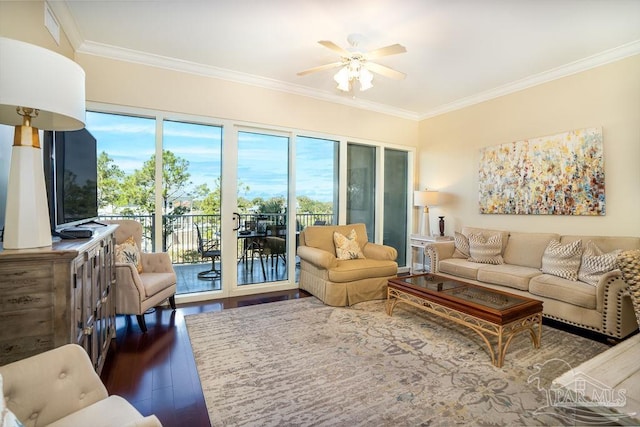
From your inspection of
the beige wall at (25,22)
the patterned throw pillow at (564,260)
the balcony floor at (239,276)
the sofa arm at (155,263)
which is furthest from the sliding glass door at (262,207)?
the patterned throw pillow at (564,260)

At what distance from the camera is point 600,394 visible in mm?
1215

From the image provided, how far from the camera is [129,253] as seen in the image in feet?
9.76

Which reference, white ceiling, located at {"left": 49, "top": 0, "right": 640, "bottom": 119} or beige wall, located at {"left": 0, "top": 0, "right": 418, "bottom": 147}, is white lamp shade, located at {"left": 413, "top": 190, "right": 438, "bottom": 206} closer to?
beige wall, located at {"left": 0, "top": 0, "right": 418, "bottom": 147}

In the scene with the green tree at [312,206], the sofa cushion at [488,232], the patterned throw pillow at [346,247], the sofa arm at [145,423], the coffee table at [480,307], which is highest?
the green tree at [312,206]

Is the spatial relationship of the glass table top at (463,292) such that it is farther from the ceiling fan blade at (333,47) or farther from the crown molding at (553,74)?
the crown molding at (553,74)

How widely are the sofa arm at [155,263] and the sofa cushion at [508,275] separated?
11.8ft

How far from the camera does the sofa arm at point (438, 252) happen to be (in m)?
4.11

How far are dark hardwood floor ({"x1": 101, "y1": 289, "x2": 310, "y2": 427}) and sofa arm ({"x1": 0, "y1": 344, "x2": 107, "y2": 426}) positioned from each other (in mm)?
692

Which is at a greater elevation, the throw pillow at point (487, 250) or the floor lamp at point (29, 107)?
the floor lamp at point (29, 107)

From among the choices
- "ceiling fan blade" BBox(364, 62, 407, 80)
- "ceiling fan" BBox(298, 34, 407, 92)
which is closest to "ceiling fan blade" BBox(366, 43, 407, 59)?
"ceiling fan" BBox(298, 34, 407, 92)

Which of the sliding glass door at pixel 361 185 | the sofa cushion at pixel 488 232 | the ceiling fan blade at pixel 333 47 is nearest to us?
the ceiling fan blade at pixel 333 47

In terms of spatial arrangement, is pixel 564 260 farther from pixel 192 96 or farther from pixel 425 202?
pixel 192 96

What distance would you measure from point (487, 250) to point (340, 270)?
6.41 ft

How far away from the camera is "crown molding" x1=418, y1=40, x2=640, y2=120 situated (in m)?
3.13
